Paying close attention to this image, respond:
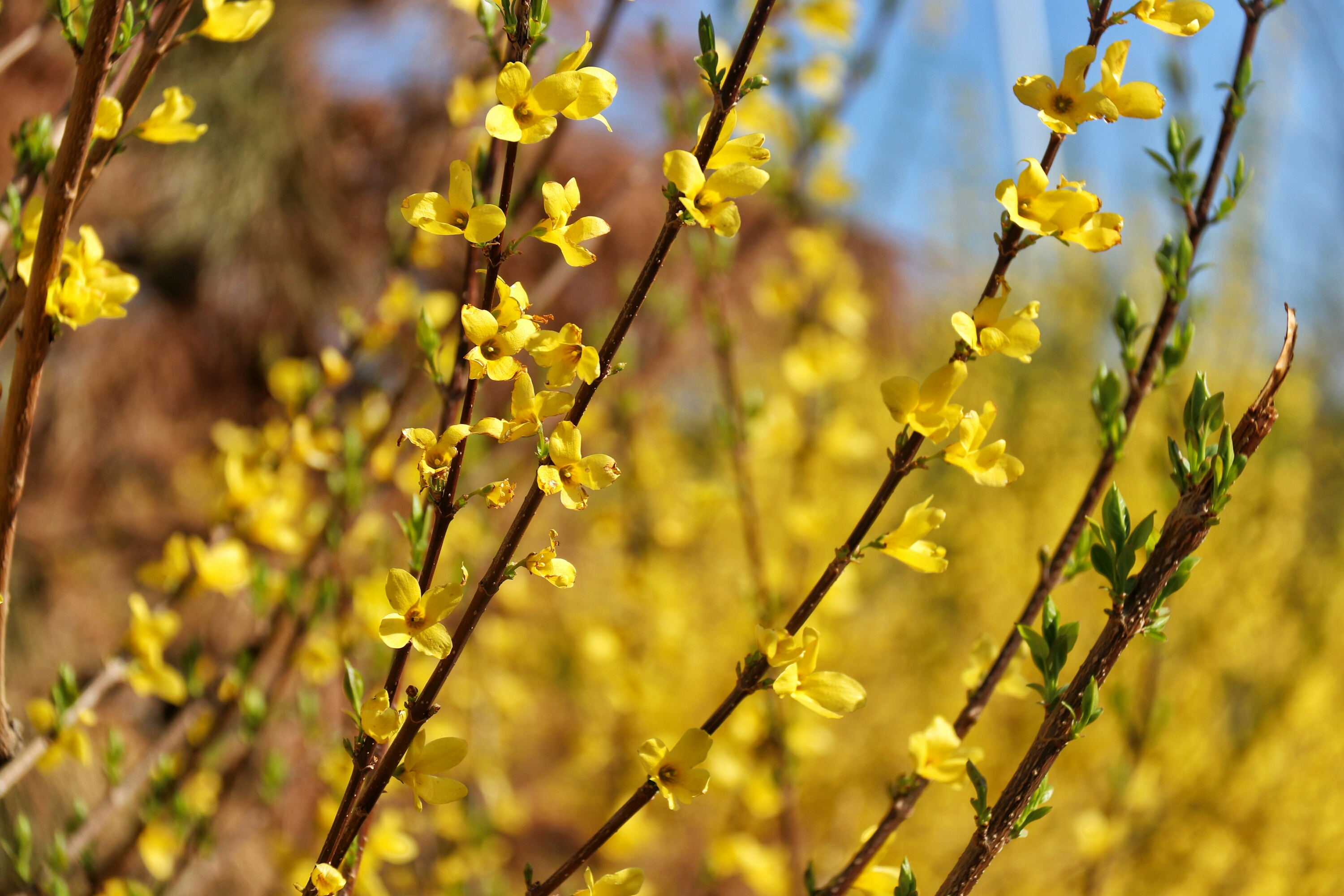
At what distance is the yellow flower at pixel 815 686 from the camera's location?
0.44m

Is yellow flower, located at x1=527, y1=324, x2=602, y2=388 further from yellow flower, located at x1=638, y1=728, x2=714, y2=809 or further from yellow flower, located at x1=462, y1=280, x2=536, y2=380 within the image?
yellow flower, located at x1=638, y1=728, x2=714, y2=809

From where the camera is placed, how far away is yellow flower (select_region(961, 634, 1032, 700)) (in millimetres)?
A: 584

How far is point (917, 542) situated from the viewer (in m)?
0.47

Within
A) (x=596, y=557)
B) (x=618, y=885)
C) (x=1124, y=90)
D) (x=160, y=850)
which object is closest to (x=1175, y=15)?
(x=1124, y=90)

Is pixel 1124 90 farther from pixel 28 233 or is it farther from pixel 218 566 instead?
pixel 218 566

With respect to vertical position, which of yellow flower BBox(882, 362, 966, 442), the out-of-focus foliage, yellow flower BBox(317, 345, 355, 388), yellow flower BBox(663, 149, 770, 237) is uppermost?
yellow flower BBox(663, 149, 770, 237)

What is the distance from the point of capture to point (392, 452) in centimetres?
99

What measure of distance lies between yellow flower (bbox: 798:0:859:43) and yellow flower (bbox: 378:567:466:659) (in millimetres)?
957

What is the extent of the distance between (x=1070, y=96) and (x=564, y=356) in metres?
0.28

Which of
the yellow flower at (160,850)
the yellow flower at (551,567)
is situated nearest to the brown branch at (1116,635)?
the yellow flower at (551,567)

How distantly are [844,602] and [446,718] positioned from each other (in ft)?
4.44

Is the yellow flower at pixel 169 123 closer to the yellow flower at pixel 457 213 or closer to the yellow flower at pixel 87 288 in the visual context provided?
the yellow flower at pixel 87 288

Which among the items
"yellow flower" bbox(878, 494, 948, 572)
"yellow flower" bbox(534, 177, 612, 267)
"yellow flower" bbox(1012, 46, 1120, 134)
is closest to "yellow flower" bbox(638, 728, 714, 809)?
"yellow flower" bbox(878, 494, 948, 572)

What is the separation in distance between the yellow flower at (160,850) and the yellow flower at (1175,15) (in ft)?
3.39
